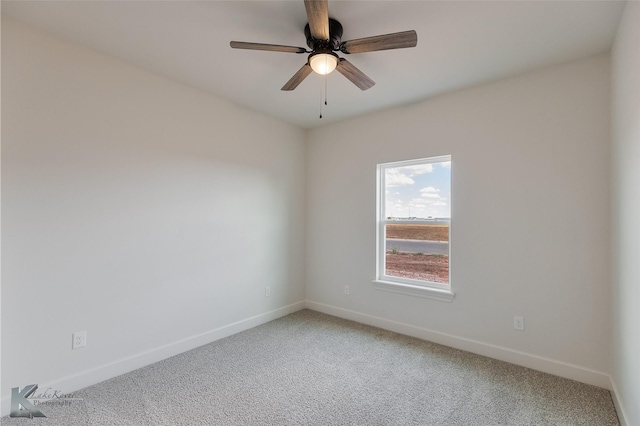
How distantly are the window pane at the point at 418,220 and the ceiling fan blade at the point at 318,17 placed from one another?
1.99m

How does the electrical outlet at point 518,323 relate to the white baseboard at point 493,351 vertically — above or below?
above

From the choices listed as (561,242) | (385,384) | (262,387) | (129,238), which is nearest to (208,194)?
(129,238)

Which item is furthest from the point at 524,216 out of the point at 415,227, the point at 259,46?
the point at 259,46

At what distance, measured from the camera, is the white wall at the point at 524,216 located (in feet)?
7.43

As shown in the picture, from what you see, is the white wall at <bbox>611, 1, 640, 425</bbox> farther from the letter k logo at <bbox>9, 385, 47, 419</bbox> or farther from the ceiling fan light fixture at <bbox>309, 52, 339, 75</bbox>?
the letter k logo at <bbox>9, 385, 47, 419</bbox>

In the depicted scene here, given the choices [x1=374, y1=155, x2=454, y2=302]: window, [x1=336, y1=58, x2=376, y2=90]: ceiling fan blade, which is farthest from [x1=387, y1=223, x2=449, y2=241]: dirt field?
[x1=336, y1=58, x2=376, y2=90]: ceiling fan blade

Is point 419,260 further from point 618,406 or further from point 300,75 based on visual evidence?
point 300,75

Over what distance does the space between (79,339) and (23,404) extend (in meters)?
0.44

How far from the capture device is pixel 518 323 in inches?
100

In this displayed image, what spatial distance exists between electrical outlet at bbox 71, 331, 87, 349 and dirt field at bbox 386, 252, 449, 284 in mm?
2931

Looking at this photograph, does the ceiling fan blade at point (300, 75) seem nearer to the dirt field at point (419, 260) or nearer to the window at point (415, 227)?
the window at point (415, 227)

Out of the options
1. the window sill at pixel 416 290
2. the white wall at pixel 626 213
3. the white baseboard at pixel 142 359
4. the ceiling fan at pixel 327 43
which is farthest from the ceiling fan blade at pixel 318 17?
the white baseboard at pixel 142 359

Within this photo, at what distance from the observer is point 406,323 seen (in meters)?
3.22

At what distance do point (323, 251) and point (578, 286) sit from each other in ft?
8.58
